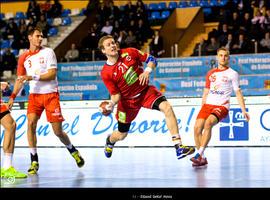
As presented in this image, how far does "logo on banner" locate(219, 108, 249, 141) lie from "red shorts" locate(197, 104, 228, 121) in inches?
183

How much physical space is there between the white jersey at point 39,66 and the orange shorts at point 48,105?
79mm

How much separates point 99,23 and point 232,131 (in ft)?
38.0

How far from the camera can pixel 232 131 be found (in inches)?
652

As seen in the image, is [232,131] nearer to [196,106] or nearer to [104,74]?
[196,106]

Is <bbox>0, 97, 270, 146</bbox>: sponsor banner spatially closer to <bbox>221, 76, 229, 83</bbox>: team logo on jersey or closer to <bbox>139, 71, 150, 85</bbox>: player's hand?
<bbox>221, 76, 229, 83</bbox>: team logo on jersey

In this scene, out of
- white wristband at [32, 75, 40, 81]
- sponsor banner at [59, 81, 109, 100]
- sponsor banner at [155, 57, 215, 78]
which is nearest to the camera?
white wristband at [32, 75, 40, 81]

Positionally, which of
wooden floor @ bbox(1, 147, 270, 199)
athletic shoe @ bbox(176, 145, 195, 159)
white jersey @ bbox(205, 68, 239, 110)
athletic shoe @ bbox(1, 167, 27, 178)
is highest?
white jersey @ bbox(205, 68, 239, 110)

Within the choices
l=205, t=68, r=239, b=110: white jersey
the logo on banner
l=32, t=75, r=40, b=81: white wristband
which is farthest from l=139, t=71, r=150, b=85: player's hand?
the logo on banner

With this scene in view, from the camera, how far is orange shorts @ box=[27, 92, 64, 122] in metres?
10.7

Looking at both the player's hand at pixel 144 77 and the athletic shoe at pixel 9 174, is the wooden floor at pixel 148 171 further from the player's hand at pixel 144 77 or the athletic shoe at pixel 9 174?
the player's hand at pixel 144 77

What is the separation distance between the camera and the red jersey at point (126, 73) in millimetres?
10938

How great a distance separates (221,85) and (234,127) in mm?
4677

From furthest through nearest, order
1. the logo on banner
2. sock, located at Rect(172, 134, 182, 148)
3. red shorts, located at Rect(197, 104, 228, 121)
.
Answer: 1. the logo on banner
2. red shorts, located at Rect(197, 104, 228, 121)
3. sock, located at Rect(172, 134, 182, 148)
